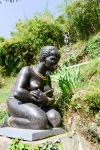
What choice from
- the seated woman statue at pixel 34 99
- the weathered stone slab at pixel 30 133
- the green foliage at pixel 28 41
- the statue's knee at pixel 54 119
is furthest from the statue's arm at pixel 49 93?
the green foliage at pixel 28 41

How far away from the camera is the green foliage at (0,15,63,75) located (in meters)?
18.6

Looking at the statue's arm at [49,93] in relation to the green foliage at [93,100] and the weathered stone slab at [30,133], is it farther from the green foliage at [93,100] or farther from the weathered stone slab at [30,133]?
the green foliage at [93,100]

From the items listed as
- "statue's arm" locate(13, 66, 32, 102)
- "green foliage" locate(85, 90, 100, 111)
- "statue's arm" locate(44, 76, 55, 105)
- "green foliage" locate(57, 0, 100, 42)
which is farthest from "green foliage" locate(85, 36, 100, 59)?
"statue's arm" locate(13, 66, 32, 102)

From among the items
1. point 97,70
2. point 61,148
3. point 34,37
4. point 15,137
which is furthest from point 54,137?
point 34,37

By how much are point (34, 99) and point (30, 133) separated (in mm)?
574

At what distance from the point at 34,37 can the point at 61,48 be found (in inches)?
76.4

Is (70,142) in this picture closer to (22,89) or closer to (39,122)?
(39,122)

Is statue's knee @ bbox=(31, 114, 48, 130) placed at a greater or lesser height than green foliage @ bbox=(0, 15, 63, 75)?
lesser

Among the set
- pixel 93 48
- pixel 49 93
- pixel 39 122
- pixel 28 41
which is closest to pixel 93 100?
pixel 49 93

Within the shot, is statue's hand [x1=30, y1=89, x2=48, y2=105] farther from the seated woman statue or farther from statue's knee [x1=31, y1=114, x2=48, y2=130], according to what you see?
statue's knee [x1=31, y1=114, x2=48, y2=130]

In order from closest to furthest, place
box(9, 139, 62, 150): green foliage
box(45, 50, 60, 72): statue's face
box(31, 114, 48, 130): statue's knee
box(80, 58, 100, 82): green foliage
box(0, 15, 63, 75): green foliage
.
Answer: box(9, 139, 62, 150): green foliage, box(31, 114, 48, 130): statue's knee, box(45, 50, 60, 72): statue's face, box(80, 58, 100, 82): green foliage, box(0, 15, 63, 75): green foliage

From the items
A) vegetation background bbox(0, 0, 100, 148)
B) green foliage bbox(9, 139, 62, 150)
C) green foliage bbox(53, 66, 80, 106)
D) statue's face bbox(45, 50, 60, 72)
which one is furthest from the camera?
vegetation background bbox(0, 0, 100, 148)

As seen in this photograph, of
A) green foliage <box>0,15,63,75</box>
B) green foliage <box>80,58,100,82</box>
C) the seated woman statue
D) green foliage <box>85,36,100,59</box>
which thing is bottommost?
the seated woman statue

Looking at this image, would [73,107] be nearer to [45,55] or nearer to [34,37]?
[45,55]
